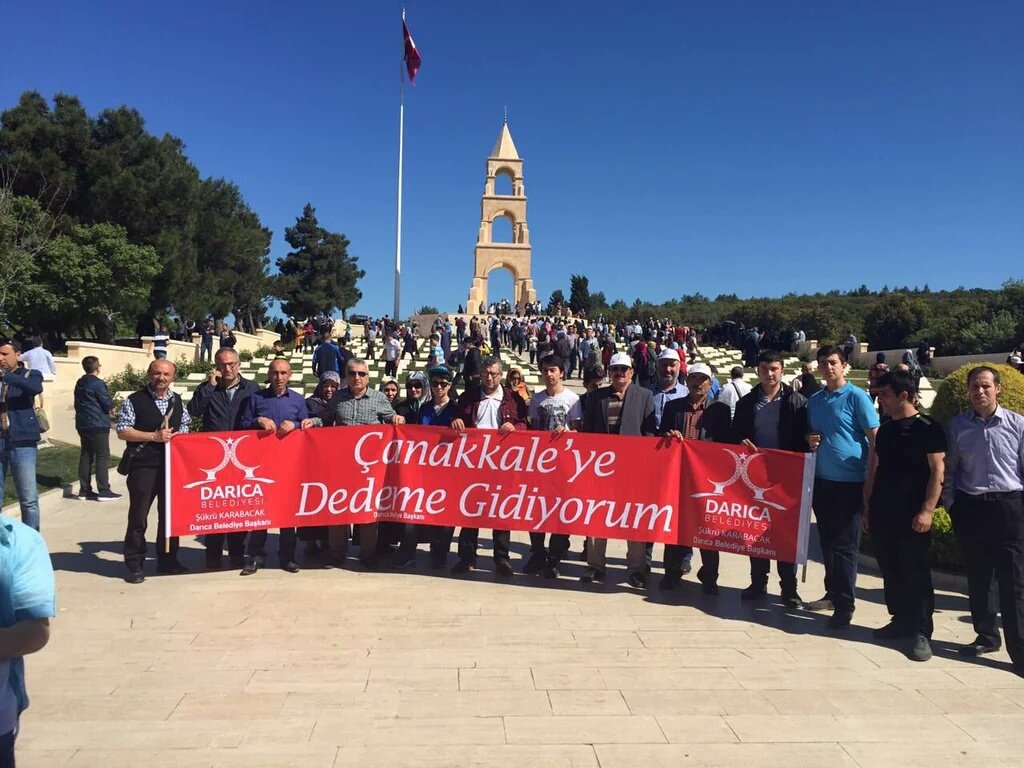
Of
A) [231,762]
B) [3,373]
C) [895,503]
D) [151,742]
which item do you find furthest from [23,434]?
[895,503]

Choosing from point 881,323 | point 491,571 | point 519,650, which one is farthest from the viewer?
point 881,323

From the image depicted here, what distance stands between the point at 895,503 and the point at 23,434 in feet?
23.5

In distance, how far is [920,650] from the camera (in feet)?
14.9

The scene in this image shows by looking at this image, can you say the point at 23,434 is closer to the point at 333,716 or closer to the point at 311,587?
the point at 311,587

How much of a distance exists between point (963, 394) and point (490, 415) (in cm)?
442

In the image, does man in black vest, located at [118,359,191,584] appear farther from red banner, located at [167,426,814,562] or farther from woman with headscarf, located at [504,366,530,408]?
woman with headscarf, located at [504,366,530,408]

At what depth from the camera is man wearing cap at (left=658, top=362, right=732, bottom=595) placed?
18.9ft

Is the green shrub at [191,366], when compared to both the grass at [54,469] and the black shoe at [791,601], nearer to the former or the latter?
Answer: the grass at [54,469]

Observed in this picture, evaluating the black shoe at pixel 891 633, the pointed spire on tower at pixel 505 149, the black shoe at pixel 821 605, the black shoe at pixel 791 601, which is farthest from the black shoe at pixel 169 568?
the pointed spire on tower at pixel 505 149

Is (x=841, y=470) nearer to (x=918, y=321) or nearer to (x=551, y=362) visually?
(x=551, y=362)

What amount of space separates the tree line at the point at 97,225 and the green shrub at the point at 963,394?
788 inches

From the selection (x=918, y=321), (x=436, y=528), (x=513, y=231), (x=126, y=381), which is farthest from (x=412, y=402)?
(x=513, y=231)

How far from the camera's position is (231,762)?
3195mm

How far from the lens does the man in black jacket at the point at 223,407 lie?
6.11m
